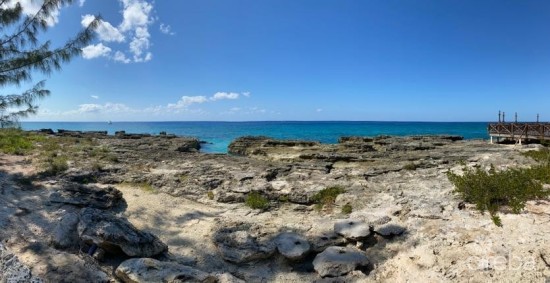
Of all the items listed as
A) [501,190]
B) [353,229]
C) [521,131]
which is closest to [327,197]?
[353,229]

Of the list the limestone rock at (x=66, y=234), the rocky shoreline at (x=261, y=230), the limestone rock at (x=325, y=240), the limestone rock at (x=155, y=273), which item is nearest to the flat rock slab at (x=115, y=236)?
the rocky shoreline at (x=261, y=230)

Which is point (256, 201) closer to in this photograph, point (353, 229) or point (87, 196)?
point (353, 229)

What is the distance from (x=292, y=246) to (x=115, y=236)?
13.9ft

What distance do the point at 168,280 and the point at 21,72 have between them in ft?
34.6

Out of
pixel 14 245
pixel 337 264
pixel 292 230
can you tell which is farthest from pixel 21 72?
pixel 337 264

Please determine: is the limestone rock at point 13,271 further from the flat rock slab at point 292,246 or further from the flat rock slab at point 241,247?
the flat rock slab at point 292,246

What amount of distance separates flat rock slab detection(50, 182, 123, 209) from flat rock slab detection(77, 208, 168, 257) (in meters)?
3.34

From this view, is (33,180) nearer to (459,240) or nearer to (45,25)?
(45,25)

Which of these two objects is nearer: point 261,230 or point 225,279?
point 225,279

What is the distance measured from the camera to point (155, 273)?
6.54 metres

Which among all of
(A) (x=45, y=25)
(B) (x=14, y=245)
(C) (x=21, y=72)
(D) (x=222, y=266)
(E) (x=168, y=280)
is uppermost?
(A) (x=45, y=25)

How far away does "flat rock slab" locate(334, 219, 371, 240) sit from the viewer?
29.2 ft

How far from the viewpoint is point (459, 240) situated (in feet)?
26.2

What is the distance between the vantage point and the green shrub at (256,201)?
12.2 metres
